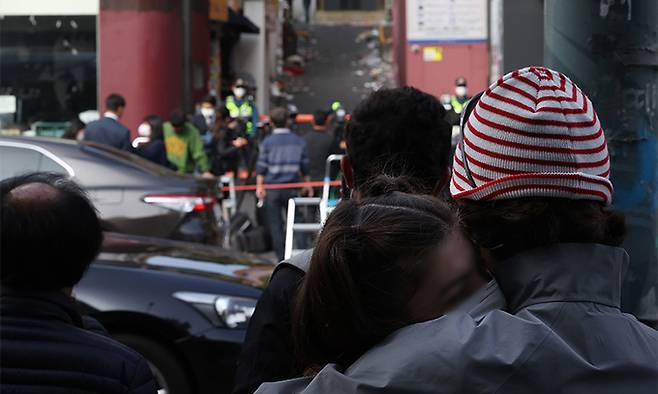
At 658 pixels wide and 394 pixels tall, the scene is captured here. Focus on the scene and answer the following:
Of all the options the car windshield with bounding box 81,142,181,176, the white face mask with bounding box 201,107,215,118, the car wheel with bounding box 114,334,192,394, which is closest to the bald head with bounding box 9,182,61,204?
the car wheel with bounding box 114,334,192,394

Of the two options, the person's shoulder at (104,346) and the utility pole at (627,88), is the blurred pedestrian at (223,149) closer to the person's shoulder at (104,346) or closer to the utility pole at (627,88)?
the utility pole at (627,88)

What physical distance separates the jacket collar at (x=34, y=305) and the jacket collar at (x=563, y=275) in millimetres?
997

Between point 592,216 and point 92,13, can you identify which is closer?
point 592,216

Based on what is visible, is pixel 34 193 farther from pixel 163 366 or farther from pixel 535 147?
pixel 163 366

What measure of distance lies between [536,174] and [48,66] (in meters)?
21.1

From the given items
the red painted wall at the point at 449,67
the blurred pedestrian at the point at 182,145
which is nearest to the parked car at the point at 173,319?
the blurred pedestrian at the point at 182,145

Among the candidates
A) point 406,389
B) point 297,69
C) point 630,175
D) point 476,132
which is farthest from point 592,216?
point 297,69

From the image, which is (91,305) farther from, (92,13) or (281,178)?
(92,13)

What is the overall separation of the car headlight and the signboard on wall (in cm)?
2055

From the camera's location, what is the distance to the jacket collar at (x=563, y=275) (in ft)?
6.35

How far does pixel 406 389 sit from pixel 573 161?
56 cm

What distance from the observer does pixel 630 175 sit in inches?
142

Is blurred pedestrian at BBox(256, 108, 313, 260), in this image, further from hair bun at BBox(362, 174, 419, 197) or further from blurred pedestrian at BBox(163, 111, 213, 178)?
hair bun at BBox(362, 174, 419, 197)

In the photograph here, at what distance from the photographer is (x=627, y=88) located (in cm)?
352
